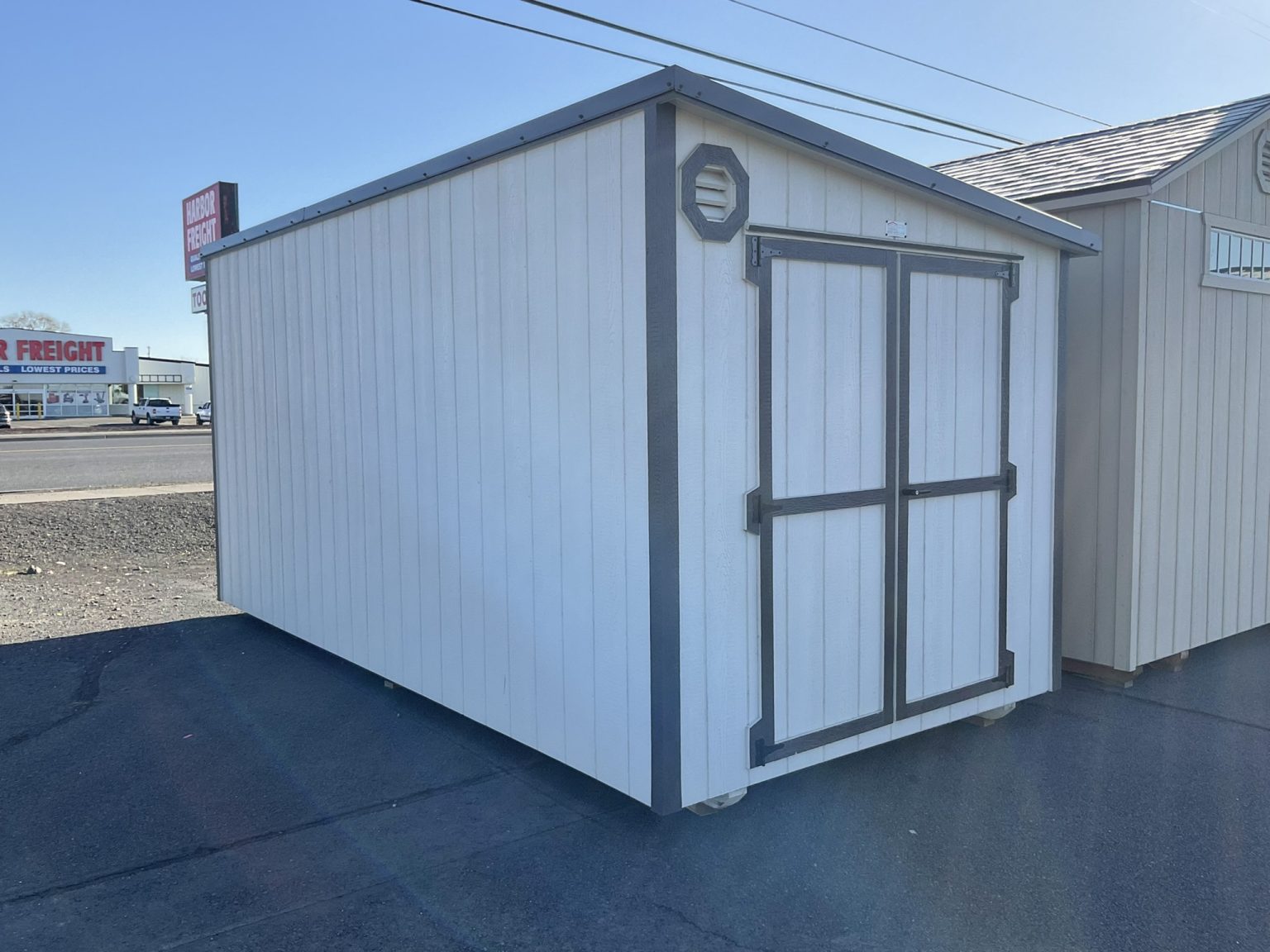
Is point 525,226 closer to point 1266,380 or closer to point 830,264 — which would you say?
point 830,264

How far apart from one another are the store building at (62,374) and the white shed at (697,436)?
4808 cm

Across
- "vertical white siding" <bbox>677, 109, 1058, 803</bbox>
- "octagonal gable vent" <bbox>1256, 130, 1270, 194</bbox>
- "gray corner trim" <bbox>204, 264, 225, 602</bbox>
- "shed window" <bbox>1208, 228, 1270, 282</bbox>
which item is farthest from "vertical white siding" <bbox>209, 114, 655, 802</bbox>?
"octagonal gable vent" <bbox>1256, 130, 1270, 194</bbox>

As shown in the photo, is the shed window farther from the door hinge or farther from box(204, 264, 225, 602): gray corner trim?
box(204, 264, 225, 602): gray corner trim

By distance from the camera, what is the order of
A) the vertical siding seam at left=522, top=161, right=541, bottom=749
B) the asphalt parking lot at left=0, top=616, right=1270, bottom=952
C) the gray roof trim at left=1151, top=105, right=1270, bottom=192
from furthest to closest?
the gray roof trim at left=1151, top=105, right=1270, bottom=192, the vertical siding seam at left=522, top=161, right=541, bottom=749, the asphalt parking lot at left=0, top=616, right=1270, bottom=952

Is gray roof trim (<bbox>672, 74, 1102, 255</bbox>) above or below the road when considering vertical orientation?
above

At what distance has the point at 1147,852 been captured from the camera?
3.50m

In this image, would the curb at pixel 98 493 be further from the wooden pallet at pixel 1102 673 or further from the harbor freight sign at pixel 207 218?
the wooden pallet at pixel 1102 673

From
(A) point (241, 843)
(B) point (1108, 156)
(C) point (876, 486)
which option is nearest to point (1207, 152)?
(B) point (1108, 156)

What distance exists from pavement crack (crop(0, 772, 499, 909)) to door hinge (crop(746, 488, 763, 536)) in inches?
64.0

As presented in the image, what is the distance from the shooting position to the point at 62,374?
154 feet

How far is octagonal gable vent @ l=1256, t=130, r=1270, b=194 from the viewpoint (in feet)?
19.6

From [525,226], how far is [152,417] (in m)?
42.1

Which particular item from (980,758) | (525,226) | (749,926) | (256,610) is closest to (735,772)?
(749,926)

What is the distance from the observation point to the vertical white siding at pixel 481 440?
3678mm
